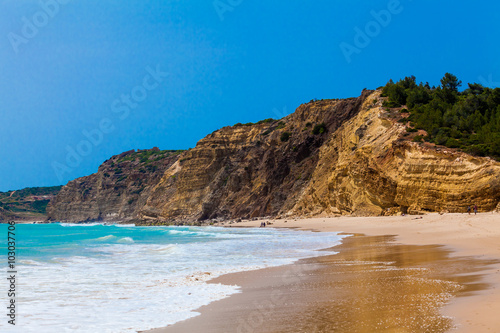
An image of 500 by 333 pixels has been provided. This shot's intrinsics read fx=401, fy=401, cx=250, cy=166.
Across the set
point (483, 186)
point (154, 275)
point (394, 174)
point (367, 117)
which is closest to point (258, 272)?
point (154, 275)

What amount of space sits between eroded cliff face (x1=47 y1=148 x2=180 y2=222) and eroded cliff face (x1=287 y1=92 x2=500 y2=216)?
63209 millimetres

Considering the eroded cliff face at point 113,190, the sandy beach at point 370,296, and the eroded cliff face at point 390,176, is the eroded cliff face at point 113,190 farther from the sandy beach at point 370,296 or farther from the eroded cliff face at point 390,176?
the sandy beach at point 370,296

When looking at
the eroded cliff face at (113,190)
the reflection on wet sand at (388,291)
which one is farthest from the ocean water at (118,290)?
the eroded cliff face at (113,190)

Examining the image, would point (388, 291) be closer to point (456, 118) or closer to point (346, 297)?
point (346, 297)

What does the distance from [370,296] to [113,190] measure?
11209cm

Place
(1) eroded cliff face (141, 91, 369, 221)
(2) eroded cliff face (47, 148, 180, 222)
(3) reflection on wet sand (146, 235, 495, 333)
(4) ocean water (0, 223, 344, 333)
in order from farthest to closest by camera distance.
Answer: (2) eroded cliff face (47, 148, 180, 222) < (1) eroded cliff face (141, 91, 369, 221) < (4) ocean water (0, 223, 344, 333) < (3) reflection on wet sand (146, 235, 495, 333)

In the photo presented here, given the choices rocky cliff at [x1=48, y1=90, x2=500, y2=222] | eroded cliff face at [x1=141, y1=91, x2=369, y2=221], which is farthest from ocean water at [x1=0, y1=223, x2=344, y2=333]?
eroded cliff face at [x1=141, y1=91, x2=369, y2=221]

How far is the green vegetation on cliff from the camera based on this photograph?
90.8 ft

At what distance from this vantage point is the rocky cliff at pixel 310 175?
26.7 metres

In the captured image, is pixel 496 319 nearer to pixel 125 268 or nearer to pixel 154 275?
pixel 154 275

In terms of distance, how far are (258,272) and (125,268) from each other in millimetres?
4517

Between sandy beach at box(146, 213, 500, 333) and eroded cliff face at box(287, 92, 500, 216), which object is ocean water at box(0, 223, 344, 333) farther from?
eroded cliff face at box(287, 92, 500, 216)

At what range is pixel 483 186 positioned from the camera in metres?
24.2

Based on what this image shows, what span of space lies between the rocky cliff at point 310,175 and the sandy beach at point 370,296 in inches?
589
